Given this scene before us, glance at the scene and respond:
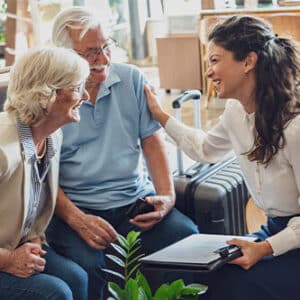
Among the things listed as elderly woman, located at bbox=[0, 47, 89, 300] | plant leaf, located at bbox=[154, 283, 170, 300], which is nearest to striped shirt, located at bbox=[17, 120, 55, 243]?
elderly woman, located at bbox=[0, 47, 89, 300]

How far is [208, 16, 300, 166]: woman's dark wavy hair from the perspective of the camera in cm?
182

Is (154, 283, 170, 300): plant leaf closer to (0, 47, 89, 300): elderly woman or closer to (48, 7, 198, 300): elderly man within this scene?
(0, 47, 89, 300): elderly woman

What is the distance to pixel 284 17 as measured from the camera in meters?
5.22

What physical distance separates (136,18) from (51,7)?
211 centimetres

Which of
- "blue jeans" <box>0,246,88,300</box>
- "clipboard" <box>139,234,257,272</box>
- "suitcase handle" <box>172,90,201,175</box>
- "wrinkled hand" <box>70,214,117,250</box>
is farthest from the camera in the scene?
"suitcase handle" <box>172,90,201,175</box>

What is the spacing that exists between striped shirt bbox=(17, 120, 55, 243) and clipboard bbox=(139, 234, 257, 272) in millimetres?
370

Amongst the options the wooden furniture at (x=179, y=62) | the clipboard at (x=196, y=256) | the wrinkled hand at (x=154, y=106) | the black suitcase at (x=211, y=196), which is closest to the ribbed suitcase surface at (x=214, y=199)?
the black suitcase at (x=211, y=196)

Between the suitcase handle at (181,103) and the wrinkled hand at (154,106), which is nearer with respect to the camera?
the wrinkled hand at (154,106)

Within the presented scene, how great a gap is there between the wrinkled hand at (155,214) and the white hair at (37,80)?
1.64 feet

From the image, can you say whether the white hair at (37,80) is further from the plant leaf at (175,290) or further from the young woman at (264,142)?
the plant leaf at (175,290)

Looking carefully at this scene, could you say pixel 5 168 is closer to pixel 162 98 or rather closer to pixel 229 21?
pixel 229 21

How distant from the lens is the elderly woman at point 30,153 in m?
1.76

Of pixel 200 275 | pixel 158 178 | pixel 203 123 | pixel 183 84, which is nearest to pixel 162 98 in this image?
pixel 183 84

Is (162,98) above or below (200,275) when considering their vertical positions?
below
